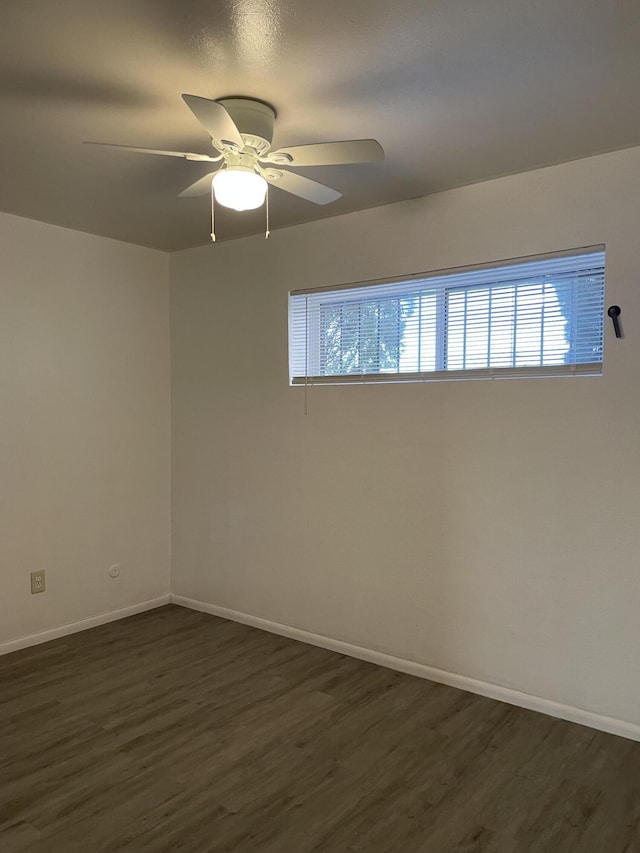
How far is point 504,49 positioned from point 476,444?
1675mm

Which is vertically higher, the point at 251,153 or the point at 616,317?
the point at 251,153

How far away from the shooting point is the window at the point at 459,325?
9.11ft

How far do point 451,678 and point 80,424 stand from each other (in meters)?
2.51

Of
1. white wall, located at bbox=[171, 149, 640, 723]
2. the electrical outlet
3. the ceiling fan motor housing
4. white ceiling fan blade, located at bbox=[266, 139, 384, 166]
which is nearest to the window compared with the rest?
white wall, located at bbox=[171, 149, 640, 723]

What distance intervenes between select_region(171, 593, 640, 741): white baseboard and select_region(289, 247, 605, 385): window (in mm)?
1436

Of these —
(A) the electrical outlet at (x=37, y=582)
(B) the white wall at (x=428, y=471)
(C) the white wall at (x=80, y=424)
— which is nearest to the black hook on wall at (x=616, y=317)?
(B) the white wall at (x=428, y=471)

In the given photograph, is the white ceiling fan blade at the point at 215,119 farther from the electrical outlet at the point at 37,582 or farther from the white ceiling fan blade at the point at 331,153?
the electrical outlet at the point at 37,582

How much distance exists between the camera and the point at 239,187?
210 cm

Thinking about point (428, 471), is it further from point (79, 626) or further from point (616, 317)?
point (79, 626)

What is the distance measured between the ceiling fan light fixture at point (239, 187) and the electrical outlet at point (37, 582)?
251 cm

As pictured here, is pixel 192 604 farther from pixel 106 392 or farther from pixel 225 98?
pixel 225 98

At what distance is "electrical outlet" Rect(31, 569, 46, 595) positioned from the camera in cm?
362

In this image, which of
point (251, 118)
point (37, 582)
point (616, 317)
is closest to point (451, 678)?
point (616, 317)

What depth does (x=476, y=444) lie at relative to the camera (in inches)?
119
